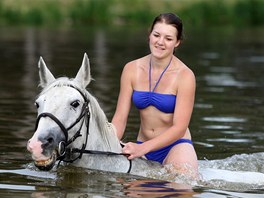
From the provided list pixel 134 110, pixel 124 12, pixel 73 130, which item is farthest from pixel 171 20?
pixel 124 12

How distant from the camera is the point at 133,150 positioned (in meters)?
7.89

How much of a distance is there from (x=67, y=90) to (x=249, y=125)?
6967mm

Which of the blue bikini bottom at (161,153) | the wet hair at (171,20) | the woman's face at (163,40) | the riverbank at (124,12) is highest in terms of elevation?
the riverbank at (124,12)

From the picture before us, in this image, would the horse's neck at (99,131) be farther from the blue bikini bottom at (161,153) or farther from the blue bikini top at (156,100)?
the blue bikini bottom at (161,153)

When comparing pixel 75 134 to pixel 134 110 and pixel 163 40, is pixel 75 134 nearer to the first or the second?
pixel 163 40

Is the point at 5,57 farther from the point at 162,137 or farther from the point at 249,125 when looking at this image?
the point at 162,137

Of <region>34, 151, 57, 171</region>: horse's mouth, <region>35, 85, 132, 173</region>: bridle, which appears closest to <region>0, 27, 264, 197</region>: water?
<region>35, 85, 132, 173</region>: bridle

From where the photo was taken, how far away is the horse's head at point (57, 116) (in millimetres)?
6973

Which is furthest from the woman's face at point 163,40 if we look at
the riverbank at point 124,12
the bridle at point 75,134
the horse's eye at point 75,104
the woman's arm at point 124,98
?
the riverbank at point 124,12

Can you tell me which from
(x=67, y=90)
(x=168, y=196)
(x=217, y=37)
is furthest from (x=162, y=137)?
(x=217, y=37)

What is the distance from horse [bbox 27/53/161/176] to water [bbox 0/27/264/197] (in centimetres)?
27

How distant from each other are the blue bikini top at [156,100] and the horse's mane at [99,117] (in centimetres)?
51

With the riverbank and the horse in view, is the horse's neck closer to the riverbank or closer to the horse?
the horse

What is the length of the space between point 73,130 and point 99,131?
1.55 feet
